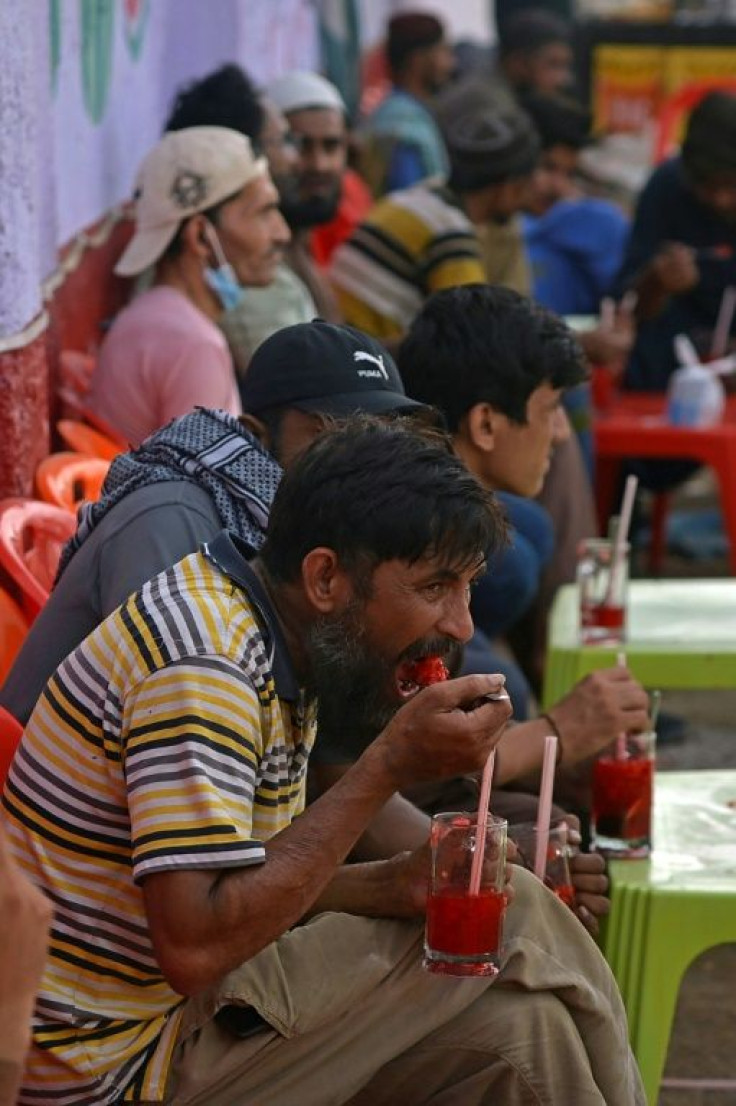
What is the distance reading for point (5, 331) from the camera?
12.0ft

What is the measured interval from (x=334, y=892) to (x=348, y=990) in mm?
194

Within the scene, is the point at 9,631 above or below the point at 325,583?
below

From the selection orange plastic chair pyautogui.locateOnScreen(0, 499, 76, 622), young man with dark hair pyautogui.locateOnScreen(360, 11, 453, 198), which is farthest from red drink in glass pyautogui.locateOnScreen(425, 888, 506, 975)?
young man with dark hair pyautogui.locateOnScreen(360, 11, 453, 198)

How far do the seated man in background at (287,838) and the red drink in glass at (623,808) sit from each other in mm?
581

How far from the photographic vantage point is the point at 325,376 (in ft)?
A: 10.3

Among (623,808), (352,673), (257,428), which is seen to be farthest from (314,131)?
(352,673)

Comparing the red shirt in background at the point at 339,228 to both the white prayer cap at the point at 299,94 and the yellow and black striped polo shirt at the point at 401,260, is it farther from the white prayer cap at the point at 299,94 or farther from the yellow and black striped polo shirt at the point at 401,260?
the yellow and black striped polo shirt at the point at 401,260

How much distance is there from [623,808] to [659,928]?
240 mm

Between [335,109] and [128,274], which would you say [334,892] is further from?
[335,109]

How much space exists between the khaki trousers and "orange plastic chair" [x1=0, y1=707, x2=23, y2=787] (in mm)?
391

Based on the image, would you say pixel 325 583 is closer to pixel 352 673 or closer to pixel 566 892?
pixel 352 673

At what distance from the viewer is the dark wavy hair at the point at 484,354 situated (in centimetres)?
360

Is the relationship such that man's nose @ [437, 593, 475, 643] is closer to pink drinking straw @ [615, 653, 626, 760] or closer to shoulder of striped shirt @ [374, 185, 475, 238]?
pink drinking straw @ [615, 653, 626, 760]

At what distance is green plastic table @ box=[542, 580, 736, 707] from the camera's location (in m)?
3.85
